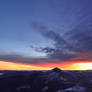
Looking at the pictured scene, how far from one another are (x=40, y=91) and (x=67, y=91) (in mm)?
12696

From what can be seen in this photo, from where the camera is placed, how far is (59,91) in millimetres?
49656

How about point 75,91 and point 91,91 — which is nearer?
point 75,91

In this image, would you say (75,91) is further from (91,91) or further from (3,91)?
(3,91)

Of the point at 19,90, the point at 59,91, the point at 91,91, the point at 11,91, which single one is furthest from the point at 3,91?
the point at 91,91

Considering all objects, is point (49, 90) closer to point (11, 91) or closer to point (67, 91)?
point (67, 91)

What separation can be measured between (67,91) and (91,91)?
13.2m

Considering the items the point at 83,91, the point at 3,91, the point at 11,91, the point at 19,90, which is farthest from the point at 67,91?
the point at 3,91

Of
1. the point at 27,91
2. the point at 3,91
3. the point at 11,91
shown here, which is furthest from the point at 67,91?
the point at 3,91

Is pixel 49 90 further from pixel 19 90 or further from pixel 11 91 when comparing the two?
pixel 11 91

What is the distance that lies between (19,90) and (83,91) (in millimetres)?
30544

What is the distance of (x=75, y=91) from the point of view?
49125 mm

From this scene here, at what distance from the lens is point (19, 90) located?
50375mm

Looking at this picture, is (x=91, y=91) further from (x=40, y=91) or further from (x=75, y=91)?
(x=40, y=91)

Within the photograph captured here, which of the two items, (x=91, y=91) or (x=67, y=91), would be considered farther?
(x=91, y=91)
